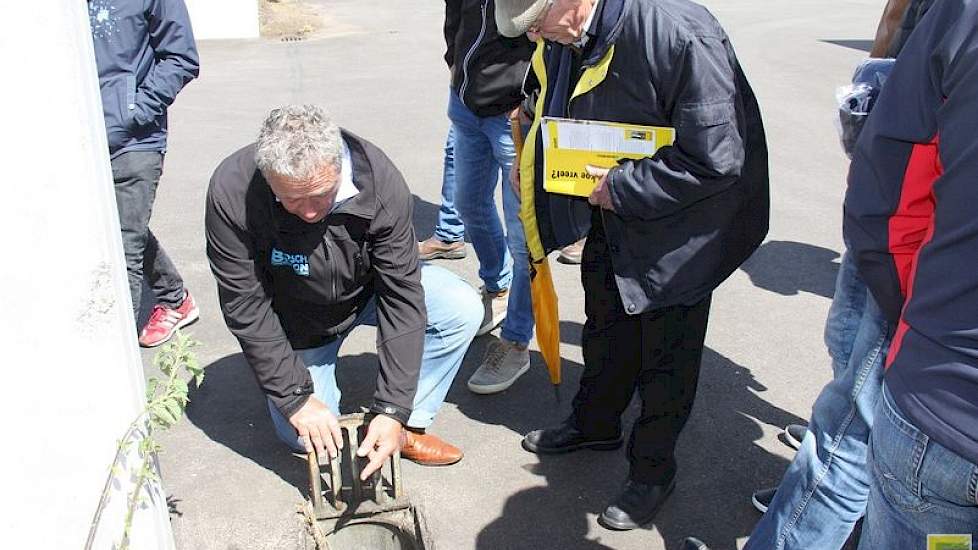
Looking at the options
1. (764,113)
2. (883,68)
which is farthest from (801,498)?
(764,113)

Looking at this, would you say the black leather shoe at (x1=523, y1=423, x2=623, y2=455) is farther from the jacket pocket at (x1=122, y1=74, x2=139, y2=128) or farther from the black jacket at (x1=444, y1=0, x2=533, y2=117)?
the jacket pocket at (x1=122, y1=74, x2=139, y2=128)

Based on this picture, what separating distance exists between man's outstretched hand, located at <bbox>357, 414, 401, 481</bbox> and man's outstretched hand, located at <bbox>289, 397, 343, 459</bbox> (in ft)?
0.28

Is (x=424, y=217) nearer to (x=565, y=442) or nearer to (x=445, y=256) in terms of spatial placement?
(x=445, y=256)

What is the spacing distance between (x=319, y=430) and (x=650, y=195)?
4.13 ft

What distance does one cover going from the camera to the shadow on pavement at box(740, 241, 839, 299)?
15.9ft

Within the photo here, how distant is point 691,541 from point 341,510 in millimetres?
1117

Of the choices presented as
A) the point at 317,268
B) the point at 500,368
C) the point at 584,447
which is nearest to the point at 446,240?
the point at 500,368

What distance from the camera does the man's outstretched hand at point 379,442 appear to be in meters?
2.75

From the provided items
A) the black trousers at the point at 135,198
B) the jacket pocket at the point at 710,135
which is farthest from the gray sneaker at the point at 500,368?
the jacket pocket at the point at 710,135

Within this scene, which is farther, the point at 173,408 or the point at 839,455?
the point at 839,455

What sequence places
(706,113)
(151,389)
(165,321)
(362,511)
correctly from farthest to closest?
(165,321) < (362,511) < (706,113) < (151,389)

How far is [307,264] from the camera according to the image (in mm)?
2969

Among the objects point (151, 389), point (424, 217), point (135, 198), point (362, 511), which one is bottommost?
point (424, 217)

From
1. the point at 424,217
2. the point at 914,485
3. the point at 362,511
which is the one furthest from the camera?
the point at 424,217
